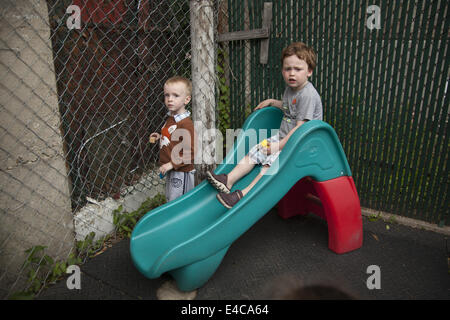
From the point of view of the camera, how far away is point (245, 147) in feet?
9.77

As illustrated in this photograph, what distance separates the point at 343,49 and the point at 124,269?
8.67 feet

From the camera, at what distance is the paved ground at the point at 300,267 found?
7.54 ft

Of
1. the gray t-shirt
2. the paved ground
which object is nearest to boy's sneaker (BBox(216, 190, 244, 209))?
the paved ground

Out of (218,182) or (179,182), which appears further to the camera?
(179,182)

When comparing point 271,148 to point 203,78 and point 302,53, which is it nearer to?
point 302,53

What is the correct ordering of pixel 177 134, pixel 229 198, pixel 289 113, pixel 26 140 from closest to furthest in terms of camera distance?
pixel 26 140 → pixel 229 198 → pixel 177 134 → pixel 289 113

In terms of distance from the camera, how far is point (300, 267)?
2553 mm

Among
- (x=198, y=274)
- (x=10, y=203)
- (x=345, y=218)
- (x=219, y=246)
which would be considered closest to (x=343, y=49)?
(x=345, y=218)

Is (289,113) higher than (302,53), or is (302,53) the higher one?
(302,53)

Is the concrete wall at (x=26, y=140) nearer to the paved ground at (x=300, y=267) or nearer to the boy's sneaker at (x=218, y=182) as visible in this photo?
the paved ground at (x=300, y=267)

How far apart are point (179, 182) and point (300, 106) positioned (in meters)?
1.18

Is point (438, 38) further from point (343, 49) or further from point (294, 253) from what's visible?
point (294, 253)

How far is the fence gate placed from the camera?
268cm

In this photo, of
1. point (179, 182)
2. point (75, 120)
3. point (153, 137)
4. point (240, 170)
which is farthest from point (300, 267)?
point (75, 120)
